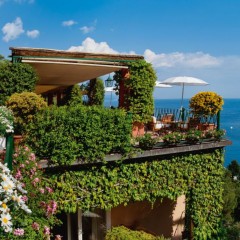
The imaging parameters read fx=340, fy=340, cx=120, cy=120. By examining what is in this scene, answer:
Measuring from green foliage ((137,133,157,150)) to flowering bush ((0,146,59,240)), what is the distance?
9.57 feet

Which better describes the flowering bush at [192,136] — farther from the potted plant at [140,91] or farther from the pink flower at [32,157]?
the pink flower at [32,157]

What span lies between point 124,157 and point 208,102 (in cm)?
362

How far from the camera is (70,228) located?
10.5 metres

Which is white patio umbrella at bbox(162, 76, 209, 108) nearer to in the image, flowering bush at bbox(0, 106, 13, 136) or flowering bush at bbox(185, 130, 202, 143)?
flowering bush at bbox(185, 130, 202, 143)

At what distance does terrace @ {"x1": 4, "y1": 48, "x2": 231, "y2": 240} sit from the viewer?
27.3 ft

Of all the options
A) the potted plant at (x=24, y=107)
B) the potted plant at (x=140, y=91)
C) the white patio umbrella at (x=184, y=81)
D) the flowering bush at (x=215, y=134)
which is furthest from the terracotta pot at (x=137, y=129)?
the white patio umbrella at (x=184, y=81)

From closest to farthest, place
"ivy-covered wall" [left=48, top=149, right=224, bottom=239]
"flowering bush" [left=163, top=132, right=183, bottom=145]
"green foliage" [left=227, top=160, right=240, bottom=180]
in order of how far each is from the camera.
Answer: "ivy-covered wall" [left=48, top=149, right=224, bottom=239] → "flowering bush" [left=163, top=132, right=183, bottom=145] → "green foliage" [left=227, top=160, right=240, bottom=180]

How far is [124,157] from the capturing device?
9.06 meters

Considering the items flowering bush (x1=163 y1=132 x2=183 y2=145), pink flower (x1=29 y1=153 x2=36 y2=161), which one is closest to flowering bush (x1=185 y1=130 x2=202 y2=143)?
flowering bush (x1=163 y1=132 x2=183 y2=145)

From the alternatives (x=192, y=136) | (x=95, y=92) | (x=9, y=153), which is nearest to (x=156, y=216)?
(x=192, y=136)

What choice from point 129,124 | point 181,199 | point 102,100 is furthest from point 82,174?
point 102,100

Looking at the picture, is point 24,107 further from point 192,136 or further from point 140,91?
point 192,136

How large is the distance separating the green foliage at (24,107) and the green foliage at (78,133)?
7.0 inches

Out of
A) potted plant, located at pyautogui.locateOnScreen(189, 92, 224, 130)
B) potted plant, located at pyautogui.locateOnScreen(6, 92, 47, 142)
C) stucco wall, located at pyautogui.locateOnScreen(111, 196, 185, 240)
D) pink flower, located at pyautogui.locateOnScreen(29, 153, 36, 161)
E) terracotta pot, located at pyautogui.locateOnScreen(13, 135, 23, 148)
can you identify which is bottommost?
stucco wall, located at pyautogui.locateOnScreen(111, 196, 185, 240)
